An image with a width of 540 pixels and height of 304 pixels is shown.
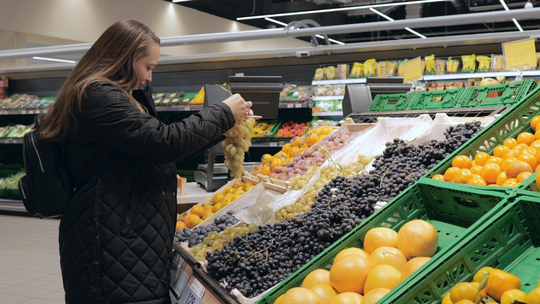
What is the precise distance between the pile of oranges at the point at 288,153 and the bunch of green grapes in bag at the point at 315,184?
1.76 ft

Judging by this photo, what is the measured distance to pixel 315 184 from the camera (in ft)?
7.87

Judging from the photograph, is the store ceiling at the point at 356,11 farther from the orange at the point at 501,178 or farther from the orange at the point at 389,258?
the orange at the point at 389,258

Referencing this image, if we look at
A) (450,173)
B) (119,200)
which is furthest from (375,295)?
(119,200)

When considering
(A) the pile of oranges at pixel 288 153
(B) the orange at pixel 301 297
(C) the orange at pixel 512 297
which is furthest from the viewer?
(A) the pile of oranges at pixel 288 153

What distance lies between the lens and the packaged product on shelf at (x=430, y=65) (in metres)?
5.79

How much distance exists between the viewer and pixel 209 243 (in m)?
2.18

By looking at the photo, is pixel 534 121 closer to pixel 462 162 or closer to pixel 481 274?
pixel 462 162

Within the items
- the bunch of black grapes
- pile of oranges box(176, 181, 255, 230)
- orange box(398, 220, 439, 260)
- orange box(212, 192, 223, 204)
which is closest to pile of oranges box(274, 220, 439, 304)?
orange box(398, 220, 439, 260)

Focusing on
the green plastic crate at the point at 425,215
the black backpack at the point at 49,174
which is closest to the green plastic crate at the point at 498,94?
the green plastic crate at the point at 425,215

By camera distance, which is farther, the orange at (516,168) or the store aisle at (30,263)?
the store aisle at (30,263)

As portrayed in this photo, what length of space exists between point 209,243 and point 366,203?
0.82 m

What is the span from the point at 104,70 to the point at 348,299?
108 centimetres

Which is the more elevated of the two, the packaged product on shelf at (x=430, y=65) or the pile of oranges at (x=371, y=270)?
the packaged product on shelf at (x=430, y=65)

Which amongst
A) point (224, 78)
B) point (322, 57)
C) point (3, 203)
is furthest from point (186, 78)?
point (3, 203)
